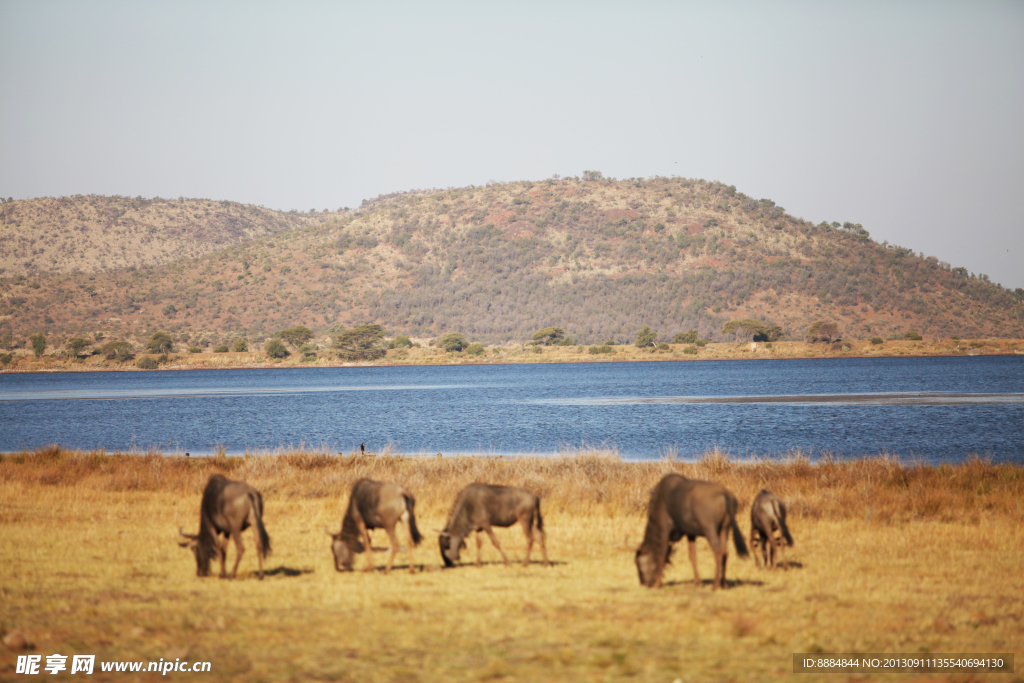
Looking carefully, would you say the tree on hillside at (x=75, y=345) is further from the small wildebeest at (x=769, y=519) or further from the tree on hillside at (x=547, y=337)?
the small wildebeest at (x=769, y=519)

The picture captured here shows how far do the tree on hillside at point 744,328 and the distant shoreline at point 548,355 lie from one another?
2.08 meters

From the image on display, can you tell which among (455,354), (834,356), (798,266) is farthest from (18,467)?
(798,266)

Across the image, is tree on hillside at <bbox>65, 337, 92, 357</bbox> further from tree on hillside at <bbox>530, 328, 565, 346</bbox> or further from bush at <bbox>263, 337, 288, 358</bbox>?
tree on hillside at <bbox>530, 328, 565, 346</bbox>

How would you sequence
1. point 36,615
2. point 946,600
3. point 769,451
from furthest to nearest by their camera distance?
point 769,451 → point 946,600 → point 36,615

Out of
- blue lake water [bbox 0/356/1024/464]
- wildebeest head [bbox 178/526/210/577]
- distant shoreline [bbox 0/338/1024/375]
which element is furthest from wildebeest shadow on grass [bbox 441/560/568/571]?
distant shoreline [bbox 0/338/1024/375]

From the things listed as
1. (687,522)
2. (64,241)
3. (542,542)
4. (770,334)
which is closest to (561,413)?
(542,542)

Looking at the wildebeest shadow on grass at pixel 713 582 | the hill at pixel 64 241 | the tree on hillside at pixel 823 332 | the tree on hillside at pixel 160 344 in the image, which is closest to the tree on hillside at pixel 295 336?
the tree on hillside at pixel 160 344

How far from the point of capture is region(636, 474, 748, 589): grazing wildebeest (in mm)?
9383

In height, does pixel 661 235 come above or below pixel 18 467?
above

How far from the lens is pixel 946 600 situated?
9594 mm

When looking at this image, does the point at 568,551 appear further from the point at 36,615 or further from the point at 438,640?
the point at 36,615

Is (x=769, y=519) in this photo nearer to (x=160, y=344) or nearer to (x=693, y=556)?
(x=693, y=556)

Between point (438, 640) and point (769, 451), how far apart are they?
26228 mm

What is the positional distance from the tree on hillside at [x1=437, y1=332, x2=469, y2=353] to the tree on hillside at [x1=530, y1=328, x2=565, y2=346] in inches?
466
